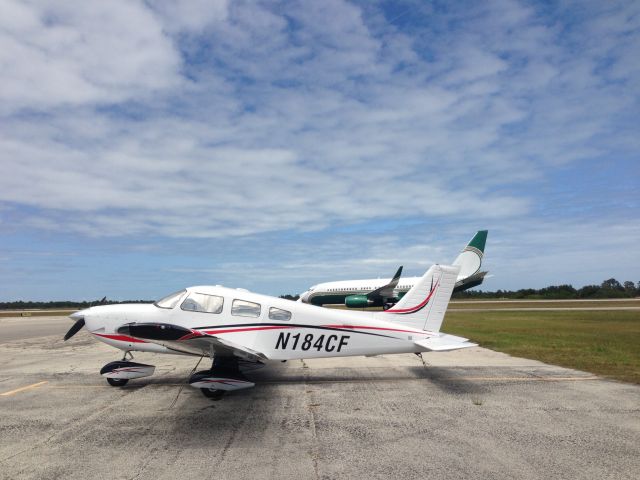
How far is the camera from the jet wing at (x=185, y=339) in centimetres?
625

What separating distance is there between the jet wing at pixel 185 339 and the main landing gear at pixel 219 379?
1.07 feet

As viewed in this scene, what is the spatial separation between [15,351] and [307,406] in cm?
1433

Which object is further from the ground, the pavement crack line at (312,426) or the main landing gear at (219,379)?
the main landing gear at (219,379)

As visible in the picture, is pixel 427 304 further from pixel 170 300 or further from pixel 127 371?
pixel 127 371

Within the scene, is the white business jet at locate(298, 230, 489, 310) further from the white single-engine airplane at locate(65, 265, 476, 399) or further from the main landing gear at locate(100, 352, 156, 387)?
the main landing gear at locate(100, 352, 156, 387)

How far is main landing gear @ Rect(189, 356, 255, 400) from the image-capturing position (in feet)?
24.5

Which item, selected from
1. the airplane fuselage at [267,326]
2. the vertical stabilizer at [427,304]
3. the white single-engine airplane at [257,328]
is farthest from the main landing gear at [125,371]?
the vertical stabilizer at [427,304]

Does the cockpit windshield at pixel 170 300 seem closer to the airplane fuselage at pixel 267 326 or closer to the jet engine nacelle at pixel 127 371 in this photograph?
the airplane fuselage at pixel 267 326

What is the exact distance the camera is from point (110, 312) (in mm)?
9148

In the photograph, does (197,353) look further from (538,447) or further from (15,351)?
(15,351)

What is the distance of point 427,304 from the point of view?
31.3 feet

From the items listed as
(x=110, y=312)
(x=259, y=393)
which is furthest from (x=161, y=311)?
(x=259, y=393)

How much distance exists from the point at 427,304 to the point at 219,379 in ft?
16.3

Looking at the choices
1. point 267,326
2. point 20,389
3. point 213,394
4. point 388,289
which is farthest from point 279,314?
point 388,289
